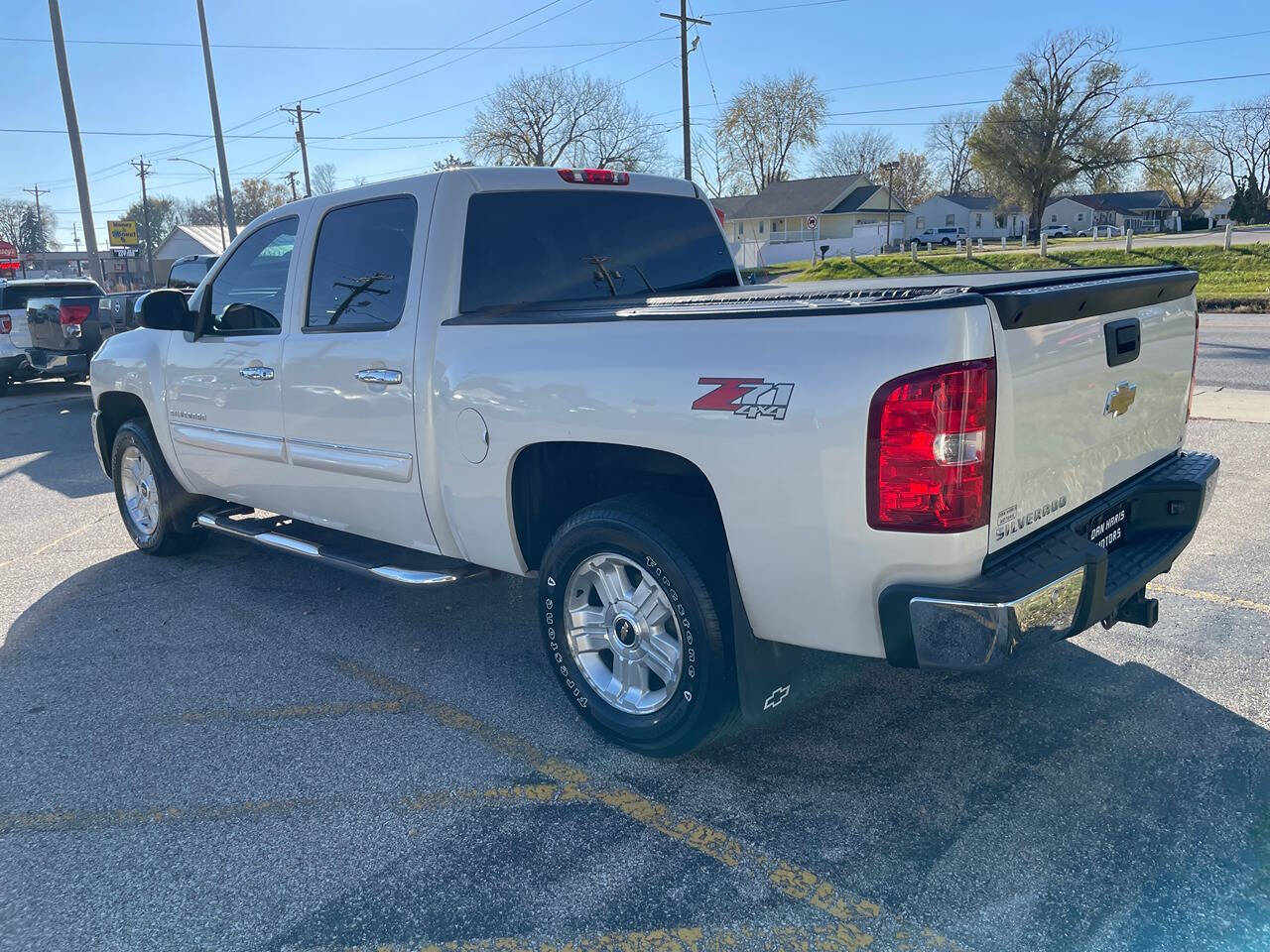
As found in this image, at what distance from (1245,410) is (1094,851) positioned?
751 centimetres

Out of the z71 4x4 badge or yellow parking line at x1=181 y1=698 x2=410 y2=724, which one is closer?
the z71 4x4 badge

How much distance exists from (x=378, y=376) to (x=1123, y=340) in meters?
2.82

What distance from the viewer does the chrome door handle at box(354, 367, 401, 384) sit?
4.01 m

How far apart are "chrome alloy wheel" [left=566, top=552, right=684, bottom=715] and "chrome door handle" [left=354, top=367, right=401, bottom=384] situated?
45.9 inches

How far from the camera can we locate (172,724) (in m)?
4.00

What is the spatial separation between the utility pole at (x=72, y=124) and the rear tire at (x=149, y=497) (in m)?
18.0

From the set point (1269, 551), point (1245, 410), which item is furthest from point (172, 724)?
point (1245, 410)

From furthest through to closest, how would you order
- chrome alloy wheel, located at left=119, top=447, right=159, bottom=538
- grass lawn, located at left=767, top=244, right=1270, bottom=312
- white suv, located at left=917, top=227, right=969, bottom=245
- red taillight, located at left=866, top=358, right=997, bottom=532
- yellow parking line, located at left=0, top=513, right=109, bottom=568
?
1. white suv, located at left=917, top=227, right=969, bottom=245
2. grass lawn, located at left=767, top=244, right=1270, bottom=312
3. yellow parking line, located at left=0, top=513, right=109, bottom=568
4. chrome alloy wheel, located at left=119, top=447, right=159, bottom=538
5. red taillight, located at left=866, top=358, right=997, bottom=532

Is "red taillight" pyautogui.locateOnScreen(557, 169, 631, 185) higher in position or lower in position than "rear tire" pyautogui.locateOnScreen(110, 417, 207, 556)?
higher

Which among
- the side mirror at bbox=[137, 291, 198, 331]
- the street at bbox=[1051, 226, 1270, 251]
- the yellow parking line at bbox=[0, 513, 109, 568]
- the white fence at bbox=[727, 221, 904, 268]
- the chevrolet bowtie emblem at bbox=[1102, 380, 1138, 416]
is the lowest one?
the yellow parking line at bbox=[0, 513, 109, 568]

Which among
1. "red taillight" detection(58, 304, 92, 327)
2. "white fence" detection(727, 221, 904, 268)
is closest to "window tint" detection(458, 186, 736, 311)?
"red taillight" detection(58, 304, 92, 327)

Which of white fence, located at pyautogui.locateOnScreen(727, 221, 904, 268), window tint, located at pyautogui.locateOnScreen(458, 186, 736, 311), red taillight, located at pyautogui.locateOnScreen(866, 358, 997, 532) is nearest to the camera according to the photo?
red taillight, located at pyautogui.locateOnScreen(866, 358, 997, 532)

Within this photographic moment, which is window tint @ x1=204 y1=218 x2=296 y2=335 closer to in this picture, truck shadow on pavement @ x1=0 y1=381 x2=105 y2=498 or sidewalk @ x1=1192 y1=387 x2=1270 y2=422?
truck shadow on pavement @ x1=0 y1=381 x2=105 y2=498

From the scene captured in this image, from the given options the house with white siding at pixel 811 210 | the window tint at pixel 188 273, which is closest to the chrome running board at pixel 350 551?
the window tint at pixel 188 273
